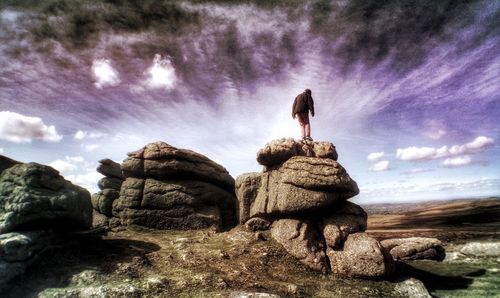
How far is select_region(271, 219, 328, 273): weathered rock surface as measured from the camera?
62.9 feet

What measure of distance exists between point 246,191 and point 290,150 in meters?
5.83

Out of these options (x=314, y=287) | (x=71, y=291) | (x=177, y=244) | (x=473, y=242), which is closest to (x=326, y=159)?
(x=314, y=287)

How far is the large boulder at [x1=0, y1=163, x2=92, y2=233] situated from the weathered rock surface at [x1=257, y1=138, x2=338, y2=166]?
51.6 ft

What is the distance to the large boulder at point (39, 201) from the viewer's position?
16.9 m

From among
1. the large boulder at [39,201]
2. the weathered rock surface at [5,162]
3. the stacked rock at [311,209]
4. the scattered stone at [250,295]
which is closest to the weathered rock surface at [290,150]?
the stacked rock at [311,209]

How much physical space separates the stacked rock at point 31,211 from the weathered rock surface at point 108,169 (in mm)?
12921

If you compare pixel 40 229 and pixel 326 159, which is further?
pixel 326 159

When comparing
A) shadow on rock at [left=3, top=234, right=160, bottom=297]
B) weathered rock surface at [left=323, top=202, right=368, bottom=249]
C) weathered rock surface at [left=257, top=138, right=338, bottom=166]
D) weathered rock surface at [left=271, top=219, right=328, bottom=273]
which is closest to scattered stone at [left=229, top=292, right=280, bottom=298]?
weathered rock surface at [left=271, top=219, right=328, bottom=273]

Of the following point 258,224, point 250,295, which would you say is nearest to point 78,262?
point 250,295

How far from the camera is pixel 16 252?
15133 millimetres

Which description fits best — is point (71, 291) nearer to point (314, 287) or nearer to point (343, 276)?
point (314, 287)

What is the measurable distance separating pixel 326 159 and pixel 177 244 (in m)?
14.7

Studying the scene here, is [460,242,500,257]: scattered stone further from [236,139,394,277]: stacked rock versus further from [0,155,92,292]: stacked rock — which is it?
[0,155,92,292]: stacked rock

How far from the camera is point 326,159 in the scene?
79.4ft
